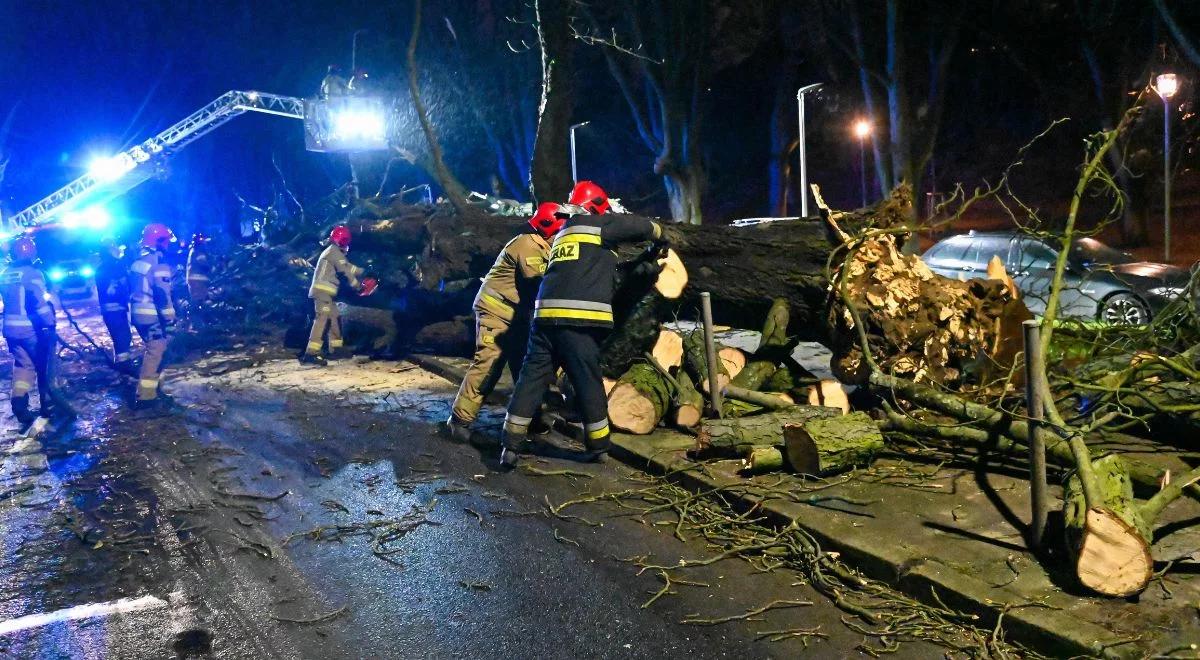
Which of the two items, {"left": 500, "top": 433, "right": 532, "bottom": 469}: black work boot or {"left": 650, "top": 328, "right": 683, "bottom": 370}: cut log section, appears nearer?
{"left": 500, "top": 433, "right": 532, "bottom": 469}: black work boot

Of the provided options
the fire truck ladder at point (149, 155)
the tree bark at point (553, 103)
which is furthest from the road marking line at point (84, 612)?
the fire truck ladder at point (149, 155)

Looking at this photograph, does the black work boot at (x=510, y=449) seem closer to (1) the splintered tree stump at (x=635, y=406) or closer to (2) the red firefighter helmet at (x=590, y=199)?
(1) the splintered tree stump at (x=635, y=406)

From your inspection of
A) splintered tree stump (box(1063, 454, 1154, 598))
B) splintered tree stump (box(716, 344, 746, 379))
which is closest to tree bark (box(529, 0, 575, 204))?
splintered tree stump (box(716, 344, 746, 379))

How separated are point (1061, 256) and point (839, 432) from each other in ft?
5.60

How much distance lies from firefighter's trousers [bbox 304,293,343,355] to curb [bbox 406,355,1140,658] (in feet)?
26.3

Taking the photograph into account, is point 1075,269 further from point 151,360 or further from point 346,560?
point 151,360

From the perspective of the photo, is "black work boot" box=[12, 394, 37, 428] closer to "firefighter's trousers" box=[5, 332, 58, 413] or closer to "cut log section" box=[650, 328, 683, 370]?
"firefighter's trousers" box=[5, 332, 58, 413]

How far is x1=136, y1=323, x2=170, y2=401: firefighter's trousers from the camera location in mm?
9961

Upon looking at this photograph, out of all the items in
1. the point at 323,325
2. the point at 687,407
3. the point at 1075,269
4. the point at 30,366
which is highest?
the point at 1075,269

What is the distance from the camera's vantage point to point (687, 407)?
279 inches

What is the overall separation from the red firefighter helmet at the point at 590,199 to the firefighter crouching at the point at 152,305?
583 centimetres

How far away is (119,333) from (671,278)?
9.30m

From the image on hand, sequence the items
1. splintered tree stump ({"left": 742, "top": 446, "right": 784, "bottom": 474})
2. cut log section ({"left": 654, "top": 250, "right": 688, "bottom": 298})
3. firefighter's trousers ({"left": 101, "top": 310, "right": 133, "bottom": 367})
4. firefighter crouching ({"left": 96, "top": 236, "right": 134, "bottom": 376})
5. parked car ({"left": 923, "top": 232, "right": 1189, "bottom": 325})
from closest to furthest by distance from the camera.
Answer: splintered tree stump ({"left": 742, "top": 446, "right": 784, "bottom": 474}), cut log section ({"left": 654, "top": 250, "right": 688, "bottom": 298}), parked car ({"left": 923, "top": 232, "right": 1189, "bottom": 325}), firefighter crouching ({"left": 96, "top": 236, "right": 134, "bottom": 376}), firefighter's trousers ({"left": 101, "top": 310, "right": 133, "bottom": 367})

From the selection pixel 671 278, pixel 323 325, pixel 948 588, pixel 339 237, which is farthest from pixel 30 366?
pixel 948 588
